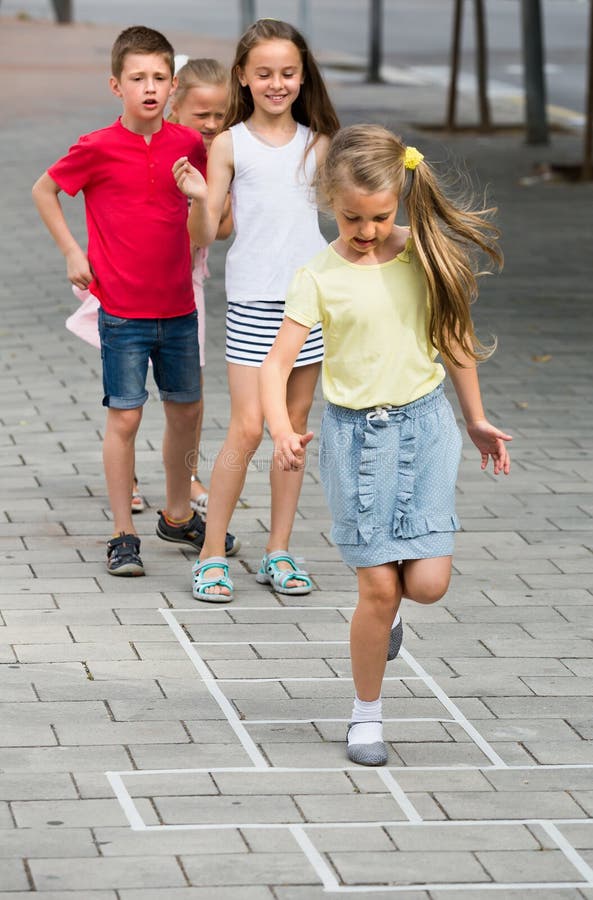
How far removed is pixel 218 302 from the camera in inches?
445

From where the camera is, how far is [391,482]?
4566mm

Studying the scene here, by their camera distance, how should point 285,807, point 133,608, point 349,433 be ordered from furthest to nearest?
point 133,608 → point 349,433 → point 285,807

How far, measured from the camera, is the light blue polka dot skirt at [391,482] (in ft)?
14.9

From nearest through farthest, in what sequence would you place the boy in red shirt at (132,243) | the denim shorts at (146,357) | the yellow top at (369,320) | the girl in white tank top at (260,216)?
the yellow top at (369,320) → the girl in white tank top at (260,216) → the boy in red shirt at (132,243) → the denim shorts at (146,357)

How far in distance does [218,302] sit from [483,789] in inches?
282

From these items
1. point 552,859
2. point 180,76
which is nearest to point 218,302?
point 180,76

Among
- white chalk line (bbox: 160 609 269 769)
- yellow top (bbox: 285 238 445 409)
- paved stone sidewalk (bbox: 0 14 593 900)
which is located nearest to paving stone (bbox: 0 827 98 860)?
paved stone sidewalk (bbox: 0 14 593 900)

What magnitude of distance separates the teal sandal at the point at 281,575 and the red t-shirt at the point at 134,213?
2.91 ft

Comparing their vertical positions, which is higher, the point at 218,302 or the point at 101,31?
the point at 218,302

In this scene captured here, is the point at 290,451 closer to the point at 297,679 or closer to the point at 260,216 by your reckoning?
the point at 297,679

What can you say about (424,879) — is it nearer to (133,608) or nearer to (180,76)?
(133,608)

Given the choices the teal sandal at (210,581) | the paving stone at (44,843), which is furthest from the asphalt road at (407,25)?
the paving stone at (44,843)

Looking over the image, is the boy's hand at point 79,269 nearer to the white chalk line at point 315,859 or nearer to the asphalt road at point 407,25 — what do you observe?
the white chalk line at point 315,859

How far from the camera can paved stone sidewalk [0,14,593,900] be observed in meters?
4.00
